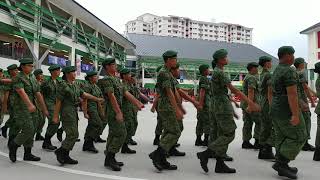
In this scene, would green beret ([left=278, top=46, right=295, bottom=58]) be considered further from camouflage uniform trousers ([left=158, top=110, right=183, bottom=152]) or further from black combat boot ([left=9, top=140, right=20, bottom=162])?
black combat boot ([left=9, top=140, right=20, bottom=162])

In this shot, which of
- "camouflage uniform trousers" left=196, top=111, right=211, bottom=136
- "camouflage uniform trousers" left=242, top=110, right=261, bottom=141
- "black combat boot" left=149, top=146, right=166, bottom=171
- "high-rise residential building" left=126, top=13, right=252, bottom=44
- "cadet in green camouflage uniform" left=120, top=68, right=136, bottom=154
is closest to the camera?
"black combat boot" left=149, top=146, right=166, bottom=171

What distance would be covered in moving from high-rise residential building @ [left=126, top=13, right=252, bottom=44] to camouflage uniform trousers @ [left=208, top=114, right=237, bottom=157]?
298 feet

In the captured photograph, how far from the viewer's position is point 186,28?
102500 mm

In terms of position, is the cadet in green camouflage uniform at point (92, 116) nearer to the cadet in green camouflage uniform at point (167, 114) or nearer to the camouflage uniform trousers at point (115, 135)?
the camouflage uniform trousers at point (115, 135)

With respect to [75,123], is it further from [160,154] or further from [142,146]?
[142,146]

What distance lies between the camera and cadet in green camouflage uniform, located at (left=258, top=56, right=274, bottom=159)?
6.46 m

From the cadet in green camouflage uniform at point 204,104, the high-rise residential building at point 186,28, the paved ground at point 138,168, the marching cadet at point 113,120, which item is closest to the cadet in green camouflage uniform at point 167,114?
the paved ground at point 138,168

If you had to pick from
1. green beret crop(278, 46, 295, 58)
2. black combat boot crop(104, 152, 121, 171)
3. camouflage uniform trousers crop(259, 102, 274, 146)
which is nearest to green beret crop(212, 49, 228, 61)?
green beret crop(278, 46, 295, 58)

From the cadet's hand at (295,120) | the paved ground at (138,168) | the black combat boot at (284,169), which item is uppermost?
the cadet's hand at (295,120)

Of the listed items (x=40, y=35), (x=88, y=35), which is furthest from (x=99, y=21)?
(x=40, y=35)

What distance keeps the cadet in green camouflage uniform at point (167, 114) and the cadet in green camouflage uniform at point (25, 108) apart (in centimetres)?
190

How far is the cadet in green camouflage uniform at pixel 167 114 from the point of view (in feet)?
17.9

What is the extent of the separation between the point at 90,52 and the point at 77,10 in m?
4.04

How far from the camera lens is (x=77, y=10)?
2217cm
